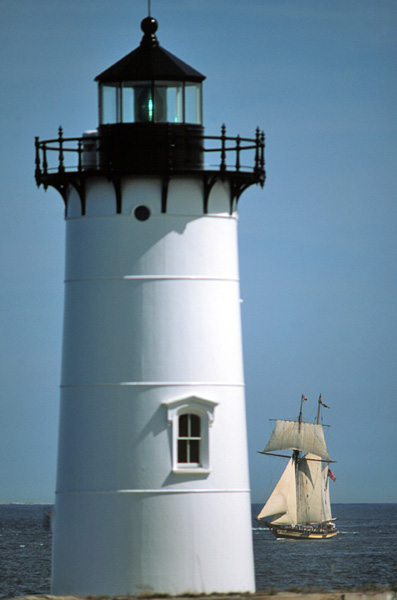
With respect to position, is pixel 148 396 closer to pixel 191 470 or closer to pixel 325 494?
pixel 191 470

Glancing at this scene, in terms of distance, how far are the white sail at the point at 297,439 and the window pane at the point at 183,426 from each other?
88436mm

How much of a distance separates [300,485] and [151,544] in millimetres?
90868

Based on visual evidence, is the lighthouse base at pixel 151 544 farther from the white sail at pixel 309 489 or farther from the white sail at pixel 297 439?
the white sail at pixel 309 489

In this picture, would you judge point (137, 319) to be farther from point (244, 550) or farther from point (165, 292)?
point (244, 550)

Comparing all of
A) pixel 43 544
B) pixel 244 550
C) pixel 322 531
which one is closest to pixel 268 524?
pixel 322 531

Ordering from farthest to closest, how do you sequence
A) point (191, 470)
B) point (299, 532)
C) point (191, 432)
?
point (299, 532), point (191, 432), point (191, 470)

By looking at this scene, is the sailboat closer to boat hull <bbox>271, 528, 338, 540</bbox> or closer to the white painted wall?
boat hull <bbox>271, 528, 338, 540</bbox>

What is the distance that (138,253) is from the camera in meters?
20.9

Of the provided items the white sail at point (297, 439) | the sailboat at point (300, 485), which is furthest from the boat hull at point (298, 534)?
the white sail at point (297, 439)

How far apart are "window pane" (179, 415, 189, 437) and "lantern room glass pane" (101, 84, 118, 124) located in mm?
5010

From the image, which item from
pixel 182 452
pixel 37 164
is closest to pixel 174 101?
pixel 37 164

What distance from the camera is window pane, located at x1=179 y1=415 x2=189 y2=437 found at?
2078cm

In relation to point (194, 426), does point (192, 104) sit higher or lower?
higher

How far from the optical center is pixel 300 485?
110 metres
